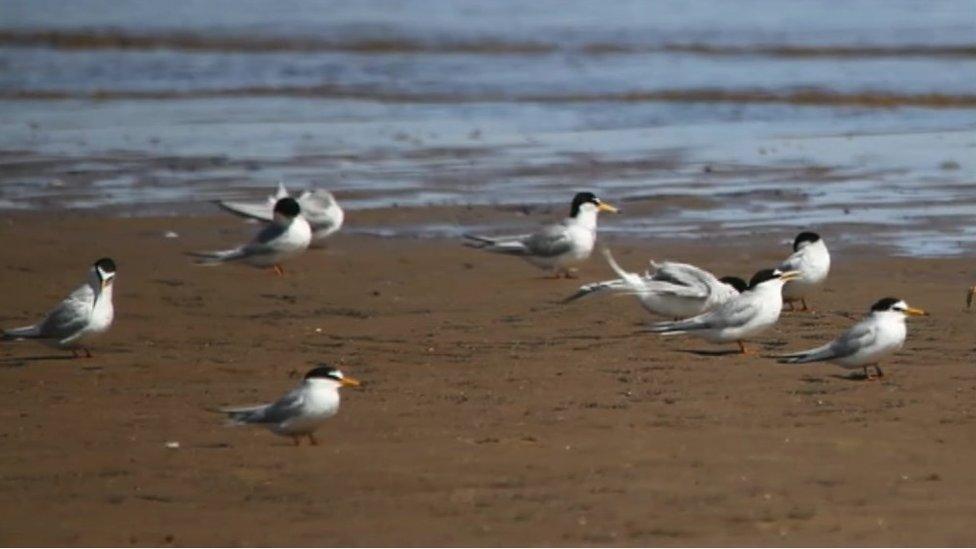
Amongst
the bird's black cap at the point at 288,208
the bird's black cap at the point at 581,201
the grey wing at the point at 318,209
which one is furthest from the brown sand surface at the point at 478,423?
the grey wing at the point at 318,209

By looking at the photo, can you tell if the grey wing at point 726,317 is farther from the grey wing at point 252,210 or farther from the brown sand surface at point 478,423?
the grey wing at point 252,210

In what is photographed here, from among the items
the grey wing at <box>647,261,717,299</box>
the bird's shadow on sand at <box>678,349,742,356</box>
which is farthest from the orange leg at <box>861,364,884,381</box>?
the grey wing at <box>647,261,717,299</box>

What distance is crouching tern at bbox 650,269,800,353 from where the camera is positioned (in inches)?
434

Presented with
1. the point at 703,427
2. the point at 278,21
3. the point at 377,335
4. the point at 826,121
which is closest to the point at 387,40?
the point at 278,21

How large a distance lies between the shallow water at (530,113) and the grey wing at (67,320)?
507 centimetres

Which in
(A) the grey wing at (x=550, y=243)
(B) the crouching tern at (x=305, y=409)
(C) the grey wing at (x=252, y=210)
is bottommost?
(B) the crouching tern at (x=305, y=409)

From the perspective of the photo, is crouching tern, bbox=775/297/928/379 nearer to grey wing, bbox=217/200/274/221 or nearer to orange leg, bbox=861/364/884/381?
orange leg, bbox=861/364/884/381

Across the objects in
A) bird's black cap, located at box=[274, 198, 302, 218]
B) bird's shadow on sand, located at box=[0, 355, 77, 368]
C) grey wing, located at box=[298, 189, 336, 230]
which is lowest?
bird's shadow on sand, located at box=[0, 355, 77, 368]

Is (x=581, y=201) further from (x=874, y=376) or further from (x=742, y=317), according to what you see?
(x=874, y=376)

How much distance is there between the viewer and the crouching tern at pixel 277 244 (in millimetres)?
14430

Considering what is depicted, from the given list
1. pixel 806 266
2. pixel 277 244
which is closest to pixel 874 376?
pixel 806 266

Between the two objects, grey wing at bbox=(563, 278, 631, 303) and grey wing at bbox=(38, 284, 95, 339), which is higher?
grey wing at bbox=(563, 278, 631, 303)

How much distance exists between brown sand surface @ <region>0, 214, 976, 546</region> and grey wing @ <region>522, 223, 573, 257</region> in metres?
0.24

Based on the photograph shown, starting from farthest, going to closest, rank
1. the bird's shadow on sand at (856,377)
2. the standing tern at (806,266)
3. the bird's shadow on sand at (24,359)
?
the standing tern at (806,266) → the bird's shadow on sand at (24,359) → the bird's shadow on sand at (856,377)
